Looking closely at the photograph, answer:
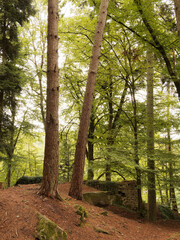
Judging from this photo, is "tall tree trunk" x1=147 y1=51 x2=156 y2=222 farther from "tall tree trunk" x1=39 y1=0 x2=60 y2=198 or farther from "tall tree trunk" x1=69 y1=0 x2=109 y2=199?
"tall tree trunk" x1=39 y1=0 x2=60 y2=198

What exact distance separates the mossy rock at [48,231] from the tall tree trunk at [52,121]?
1100 millimetres

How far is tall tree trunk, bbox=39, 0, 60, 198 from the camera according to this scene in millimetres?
4211

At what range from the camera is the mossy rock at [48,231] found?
2805mm

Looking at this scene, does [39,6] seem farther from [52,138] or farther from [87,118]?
[52,138]

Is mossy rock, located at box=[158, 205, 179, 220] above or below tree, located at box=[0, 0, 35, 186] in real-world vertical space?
below

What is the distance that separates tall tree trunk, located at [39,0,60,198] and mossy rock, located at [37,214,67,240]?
1100 millimetres

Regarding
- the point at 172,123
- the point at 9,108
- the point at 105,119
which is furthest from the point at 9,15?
the point at 172,123

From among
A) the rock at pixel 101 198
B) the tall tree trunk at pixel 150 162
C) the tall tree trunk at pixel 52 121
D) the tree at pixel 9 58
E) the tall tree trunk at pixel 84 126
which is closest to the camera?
the tall tree trunk at pixel 52 121

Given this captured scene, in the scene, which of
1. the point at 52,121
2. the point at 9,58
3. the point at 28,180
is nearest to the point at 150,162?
the point at 52,121

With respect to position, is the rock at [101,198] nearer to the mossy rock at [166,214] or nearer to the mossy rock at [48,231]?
the mossy rock at [166,214]

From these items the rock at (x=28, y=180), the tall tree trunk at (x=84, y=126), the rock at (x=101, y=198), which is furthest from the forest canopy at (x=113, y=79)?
the rock at (x=28, y=180)

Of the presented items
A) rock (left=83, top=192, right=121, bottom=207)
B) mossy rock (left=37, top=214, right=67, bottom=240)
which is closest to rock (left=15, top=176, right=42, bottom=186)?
rock (left=83, top=192, right=121, bottom=207)

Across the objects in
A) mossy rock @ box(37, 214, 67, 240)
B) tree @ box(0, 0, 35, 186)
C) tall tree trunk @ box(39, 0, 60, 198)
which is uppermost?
tree @ box(0, 0, 35, 186)

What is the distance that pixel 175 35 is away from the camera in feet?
17.3
